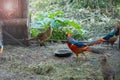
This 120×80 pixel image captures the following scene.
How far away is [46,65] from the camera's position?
19.2 ft

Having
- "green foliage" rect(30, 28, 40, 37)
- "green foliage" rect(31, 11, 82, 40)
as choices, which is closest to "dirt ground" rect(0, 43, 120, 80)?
"green foliage" rect(30, 28, 40, 37)

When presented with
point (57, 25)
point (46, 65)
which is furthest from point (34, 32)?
point (46, 65)

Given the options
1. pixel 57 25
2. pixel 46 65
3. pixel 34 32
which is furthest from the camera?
pixel 57 25

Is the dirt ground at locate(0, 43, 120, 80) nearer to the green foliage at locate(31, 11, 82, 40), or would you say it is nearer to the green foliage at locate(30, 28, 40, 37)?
the green foliage at locate(30, 28, 40, 37)

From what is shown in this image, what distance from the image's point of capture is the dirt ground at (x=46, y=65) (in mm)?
5375

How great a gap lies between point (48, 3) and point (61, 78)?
6879 mm

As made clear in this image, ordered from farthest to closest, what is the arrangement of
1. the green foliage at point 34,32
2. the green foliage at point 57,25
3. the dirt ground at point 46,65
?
1. the green foliage at point 57,25
2. the green foliage at point 34,32
3. the dirt ground at point 46,65

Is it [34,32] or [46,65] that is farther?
[34,32]

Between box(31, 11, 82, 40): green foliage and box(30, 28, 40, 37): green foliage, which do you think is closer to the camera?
box(30, 28, 40, 37): green foliage

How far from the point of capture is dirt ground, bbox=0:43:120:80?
17.6 feet

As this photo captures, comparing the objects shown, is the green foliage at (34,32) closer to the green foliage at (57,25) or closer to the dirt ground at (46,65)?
the green foliage at (57,25)

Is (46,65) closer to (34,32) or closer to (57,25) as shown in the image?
(34,32)

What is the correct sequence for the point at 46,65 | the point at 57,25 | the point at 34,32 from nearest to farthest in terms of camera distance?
1. the point at 46,65
2. the point at 34,32
3. the point at 57,25

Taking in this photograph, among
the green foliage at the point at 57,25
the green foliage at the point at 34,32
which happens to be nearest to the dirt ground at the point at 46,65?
the green foliage at the point at 34,32
